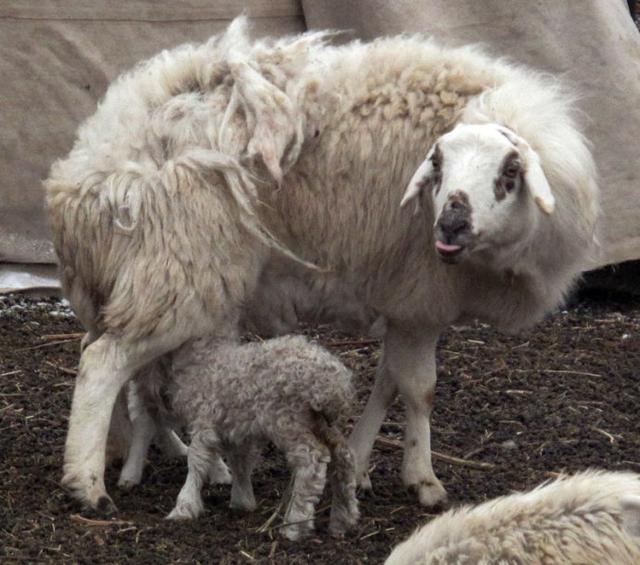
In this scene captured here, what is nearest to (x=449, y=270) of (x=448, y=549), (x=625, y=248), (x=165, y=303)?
(x=165, y=303)

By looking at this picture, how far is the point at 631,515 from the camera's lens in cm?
362

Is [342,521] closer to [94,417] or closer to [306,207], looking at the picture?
[94,417]

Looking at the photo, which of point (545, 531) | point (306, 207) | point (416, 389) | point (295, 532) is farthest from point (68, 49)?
point (545, 531)

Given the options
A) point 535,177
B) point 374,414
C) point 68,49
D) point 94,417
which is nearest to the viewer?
point 535,177

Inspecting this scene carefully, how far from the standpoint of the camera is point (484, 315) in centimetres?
603

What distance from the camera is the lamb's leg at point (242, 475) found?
5516 mm

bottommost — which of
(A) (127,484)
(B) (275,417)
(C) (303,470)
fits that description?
(A) (127,484)

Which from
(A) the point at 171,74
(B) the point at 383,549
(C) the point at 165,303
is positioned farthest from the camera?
(A) the point at 171,74

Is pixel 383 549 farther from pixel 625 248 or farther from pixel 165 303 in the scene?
pixel 625 248

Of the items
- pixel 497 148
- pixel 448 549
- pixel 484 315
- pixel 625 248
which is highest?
pixel 497 148

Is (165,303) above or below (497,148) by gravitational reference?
below

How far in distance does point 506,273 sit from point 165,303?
1334 mm

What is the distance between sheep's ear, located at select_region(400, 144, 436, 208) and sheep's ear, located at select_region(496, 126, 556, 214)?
0.29 m

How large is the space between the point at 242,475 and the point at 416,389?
89 cm
